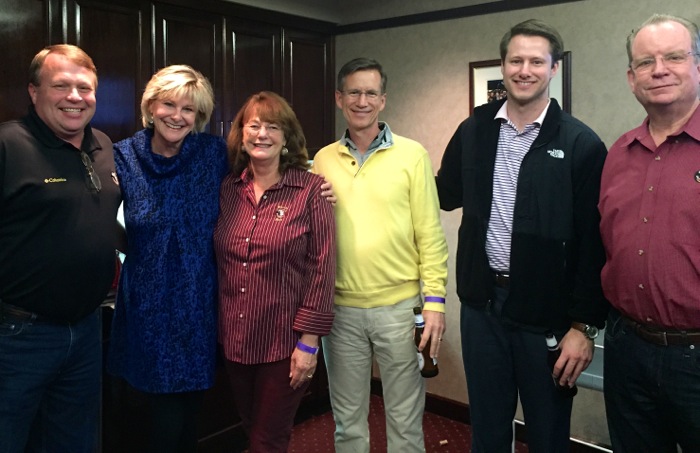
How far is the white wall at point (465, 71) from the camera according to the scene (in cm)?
284

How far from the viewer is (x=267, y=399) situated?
188 cm

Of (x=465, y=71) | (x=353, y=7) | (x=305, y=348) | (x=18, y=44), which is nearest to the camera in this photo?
(x=305, y=348)

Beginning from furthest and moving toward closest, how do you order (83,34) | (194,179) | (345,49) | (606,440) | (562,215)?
(345,49)
(606,440)
(83,34)
(194,179)
(562,215)

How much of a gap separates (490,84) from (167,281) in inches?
83.9

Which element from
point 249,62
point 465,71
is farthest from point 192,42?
point 465,71

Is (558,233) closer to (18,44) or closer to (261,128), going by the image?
(261,128)

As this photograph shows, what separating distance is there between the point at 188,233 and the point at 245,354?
0.40 meters

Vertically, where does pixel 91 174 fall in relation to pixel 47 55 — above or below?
below

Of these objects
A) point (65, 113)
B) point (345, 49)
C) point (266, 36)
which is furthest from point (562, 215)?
point (345, 49)

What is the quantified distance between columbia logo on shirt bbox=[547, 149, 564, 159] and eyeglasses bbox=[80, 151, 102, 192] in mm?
1373

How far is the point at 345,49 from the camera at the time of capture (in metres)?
3.89

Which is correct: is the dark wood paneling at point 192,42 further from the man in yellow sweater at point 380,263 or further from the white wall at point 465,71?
the man in yellow sweater at point 380,263

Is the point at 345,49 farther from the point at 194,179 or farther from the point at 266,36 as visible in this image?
A: the point at 194,179

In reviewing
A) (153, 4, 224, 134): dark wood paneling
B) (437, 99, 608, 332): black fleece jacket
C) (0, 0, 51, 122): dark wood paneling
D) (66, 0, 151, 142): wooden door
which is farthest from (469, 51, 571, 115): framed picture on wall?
(0, 0, 51, 122): dark wood paneling
